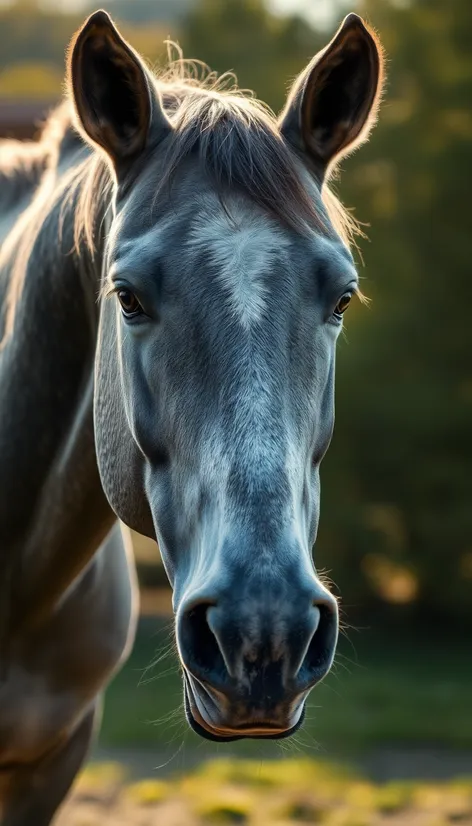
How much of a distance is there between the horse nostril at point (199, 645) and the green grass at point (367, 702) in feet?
11.5

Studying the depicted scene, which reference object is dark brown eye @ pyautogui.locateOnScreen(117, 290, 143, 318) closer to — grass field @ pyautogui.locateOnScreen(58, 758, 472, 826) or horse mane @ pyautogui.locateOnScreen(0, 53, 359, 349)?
horse mane @ pyautogui.locateOnScreen(0, 53, 359, 349)

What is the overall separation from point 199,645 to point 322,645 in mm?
218

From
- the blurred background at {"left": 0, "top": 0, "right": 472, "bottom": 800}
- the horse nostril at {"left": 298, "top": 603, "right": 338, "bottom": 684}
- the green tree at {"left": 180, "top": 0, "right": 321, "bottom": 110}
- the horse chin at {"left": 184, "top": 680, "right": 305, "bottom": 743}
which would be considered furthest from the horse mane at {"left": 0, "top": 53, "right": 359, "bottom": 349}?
the green tree at {"left": 180, "top": 0, "right": 321, "bottom": 110}

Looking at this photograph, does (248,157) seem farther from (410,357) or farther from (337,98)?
(410,357)

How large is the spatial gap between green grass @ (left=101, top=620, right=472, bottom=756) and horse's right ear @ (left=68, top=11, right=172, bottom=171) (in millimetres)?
3439

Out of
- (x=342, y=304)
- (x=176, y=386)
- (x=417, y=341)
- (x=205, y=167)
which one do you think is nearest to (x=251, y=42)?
(x=417, y=341)

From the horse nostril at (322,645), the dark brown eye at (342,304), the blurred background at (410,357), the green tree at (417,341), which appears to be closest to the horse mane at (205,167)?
the dark brown eye at (342,304)

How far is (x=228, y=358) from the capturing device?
1.97 metres

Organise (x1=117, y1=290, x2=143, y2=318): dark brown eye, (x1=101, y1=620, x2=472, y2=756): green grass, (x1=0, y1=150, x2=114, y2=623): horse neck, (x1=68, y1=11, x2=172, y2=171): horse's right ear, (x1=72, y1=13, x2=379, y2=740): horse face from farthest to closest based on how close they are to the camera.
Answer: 1. (x1=101, y1=620, x2=472, y2=756): green grass
2. (x1=0, y1=150, x2=114, y2=623): horse neck
3. (x1=68, y1=11, x2=172, y2=171): horse's right ear
4. (x1=117, y1=290, x2=143, y2=318): dark brown eye
5. (x1=72, y1=13, x2=379, y2=740): horse face

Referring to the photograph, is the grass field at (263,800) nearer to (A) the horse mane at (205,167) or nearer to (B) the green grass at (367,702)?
(B) the green grass at (367,702)

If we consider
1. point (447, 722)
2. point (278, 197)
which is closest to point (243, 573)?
point (278, 197)

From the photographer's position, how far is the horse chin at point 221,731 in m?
1.87

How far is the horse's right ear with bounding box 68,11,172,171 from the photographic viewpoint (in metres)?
2.34

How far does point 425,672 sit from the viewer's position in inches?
332
